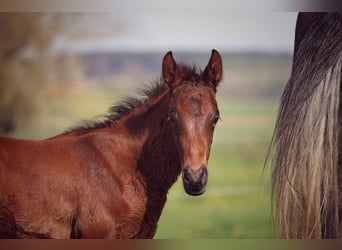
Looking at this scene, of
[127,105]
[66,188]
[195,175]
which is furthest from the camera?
[127,105]

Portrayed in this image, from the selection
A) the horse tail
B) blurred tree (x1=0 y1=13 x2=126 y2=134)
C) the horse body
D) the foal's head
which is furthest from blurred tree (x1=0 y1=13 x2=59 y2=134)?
the horse tail

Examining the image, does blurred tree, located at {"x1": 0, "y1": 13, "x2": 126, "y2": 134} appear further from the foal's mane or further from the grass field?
the foal's mane

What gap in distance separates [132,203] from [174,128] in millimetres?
461

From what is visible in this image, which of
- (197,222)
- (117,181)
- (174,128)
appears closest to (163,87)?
(174,128)

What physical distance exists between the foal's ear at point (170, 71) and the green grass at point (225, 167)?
30cm

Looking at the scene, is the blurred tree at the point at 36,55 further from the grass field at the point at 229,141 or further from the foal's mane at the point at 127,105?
the foal's mane at the point at 127,105

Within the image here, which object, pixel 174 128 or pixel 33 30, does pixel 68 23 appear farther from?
pixel 174 128

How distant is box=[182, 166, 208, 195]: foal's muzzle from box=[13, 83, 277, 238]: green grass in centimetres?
28

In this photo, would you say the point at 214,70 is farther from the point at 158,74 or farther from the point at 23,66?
the point at 23,66

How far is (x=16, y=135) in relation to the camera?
3363mm

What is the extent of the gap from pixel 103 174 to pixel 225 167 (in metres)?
0.68

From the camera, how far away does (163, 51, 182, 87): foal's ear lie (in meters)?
3.23

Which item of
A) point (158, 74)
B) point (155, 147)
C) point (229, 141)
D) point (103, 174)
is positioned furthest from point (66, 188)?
point (229, 141)

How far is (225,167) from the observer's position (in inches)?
133
